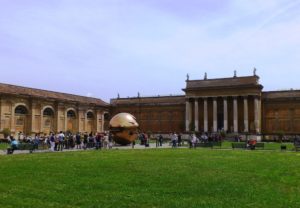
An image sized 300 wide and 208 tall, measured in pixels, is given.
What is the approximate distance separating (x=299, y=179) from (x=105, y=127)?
5708 centimetres

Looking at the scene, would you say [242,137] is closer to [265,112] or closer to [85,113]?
[265,112]

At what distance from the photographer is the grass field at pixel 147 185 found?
10.2m

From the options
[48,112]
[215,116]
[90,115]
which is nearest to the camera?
[48,112]

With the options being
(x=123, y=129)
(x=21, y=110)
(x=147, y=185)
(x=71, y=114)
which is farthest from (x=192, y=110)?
(x=147, y=185)

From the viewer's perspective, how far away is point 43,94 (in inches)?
2260

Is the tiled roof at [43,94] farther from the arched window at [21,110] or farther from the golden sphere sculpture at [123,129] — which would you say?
the golden sphere sculpture at [123,129]

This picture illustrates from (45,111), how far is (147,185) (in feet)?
152

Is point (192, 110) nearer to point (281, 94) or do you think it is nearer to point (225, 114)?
point (225, 114)

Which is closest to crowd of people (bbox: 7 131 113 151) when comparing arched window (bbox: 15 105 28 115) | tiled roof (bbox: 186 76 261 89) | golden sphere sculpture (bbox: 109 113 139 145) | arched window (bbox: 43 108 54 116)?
golden sphere sculpture (bbox: 109 113 139 145)

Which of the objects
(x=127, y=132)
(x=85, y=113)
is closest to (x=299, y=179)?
(x=127, y=132)

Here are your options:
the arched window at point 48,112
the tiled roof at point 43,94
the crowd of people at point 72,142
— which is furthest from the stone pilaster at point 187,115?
the crowd of people at point 72,142

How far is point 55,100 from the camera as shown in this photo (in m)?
57.4

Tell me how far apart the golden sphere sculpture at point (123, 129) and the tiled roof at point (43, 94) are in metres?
18.7

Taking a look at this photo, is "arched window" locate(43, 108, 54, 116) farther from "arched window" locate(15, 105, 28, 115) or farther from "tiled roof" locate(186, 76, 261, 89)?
"tiled roof" locate(186, 76, 261, 89)
